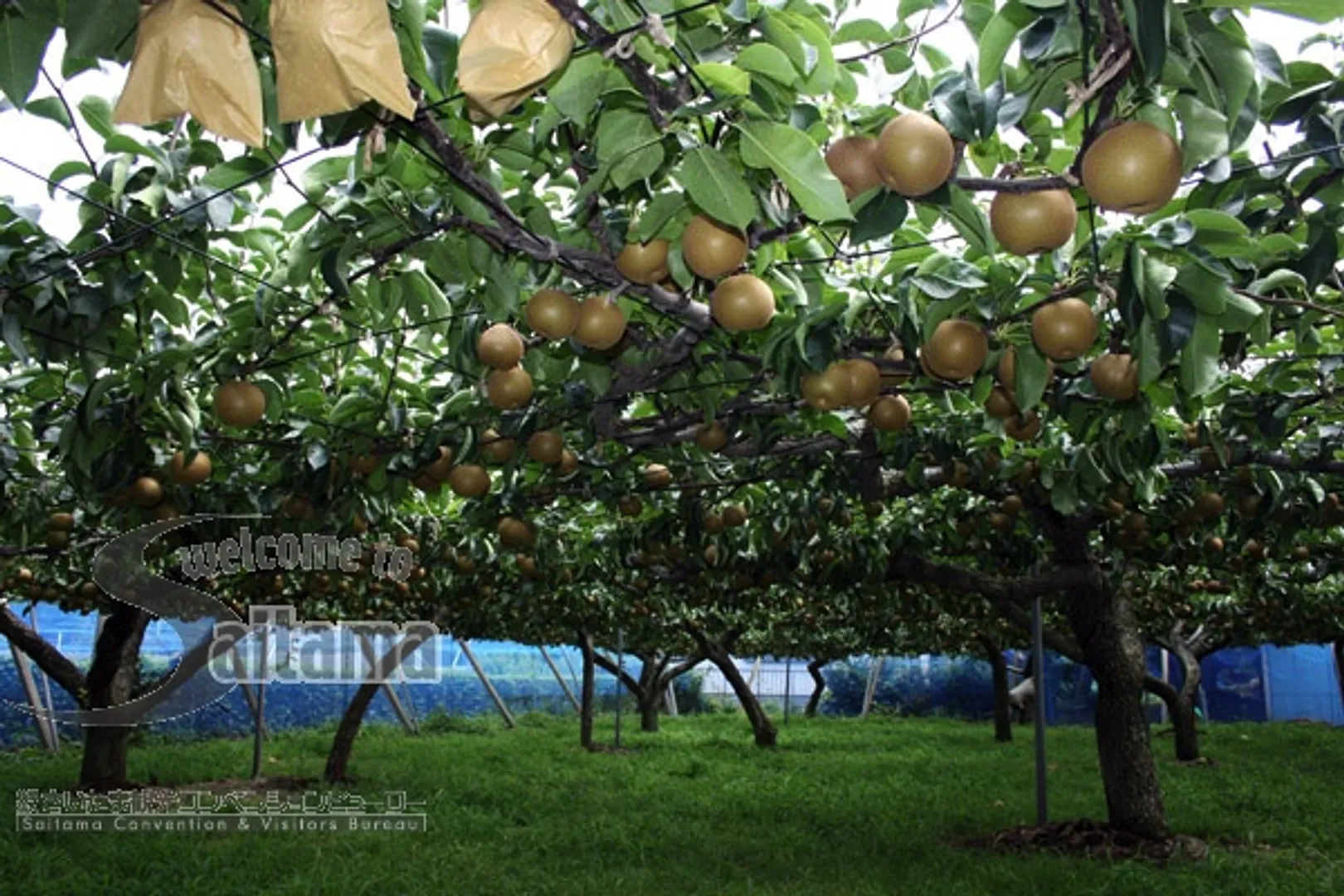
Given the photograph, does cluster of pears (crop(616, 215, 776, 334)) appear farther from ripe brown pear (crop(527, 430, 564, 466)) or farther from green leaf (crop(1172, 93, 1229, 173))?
ripe brown pear (crop(527, 430, 564, 466))

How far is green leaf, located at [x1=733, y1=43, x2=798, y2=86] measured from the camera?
4.91 feet

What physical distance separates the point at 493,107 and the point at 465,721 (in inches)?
771

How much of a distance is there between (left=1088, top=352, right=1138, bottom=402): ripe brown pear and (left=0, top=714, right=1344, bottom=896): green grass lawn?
3735 mm

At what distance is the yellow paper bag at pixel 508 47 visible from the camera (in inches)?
44.9

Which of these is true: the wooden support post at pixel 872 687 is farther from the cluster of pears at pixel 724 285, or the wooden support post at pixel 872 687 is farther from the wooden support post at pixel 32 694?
the cluster of pears at pixel 724 285

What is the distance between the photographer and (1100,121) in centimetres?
146

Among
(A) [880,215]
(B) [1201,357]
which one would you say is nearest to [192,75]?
(A) [880,215]

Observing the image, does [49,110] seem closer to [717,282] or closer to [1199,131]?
[717,282]

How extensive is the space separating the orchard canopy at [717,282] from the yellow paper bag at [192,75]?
98 mm

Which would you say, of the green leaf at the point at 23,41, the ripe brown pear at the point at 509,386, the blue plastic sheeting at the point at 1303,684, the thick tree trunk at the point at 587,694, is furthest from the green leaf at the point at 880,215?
the blue plastic sheeting at the point at 1303,684

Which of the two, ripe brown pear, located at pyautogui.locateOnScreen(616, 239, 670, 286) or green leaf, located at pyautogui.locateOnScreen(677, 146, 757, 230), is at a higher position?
ripe brown pear, located at pyautogui.locateOnScreen(616, 239, 670, 286)

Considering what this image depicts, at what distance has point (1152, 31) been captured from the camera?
116 centimetres

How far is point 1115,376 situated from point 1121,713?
4684 millimetres

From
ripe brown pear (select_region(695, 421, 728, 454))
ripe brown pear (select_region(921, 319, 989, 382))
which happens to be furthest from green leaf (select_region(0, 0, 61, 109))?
ripe brown pear (select_region(695, 421, 728, 454))
